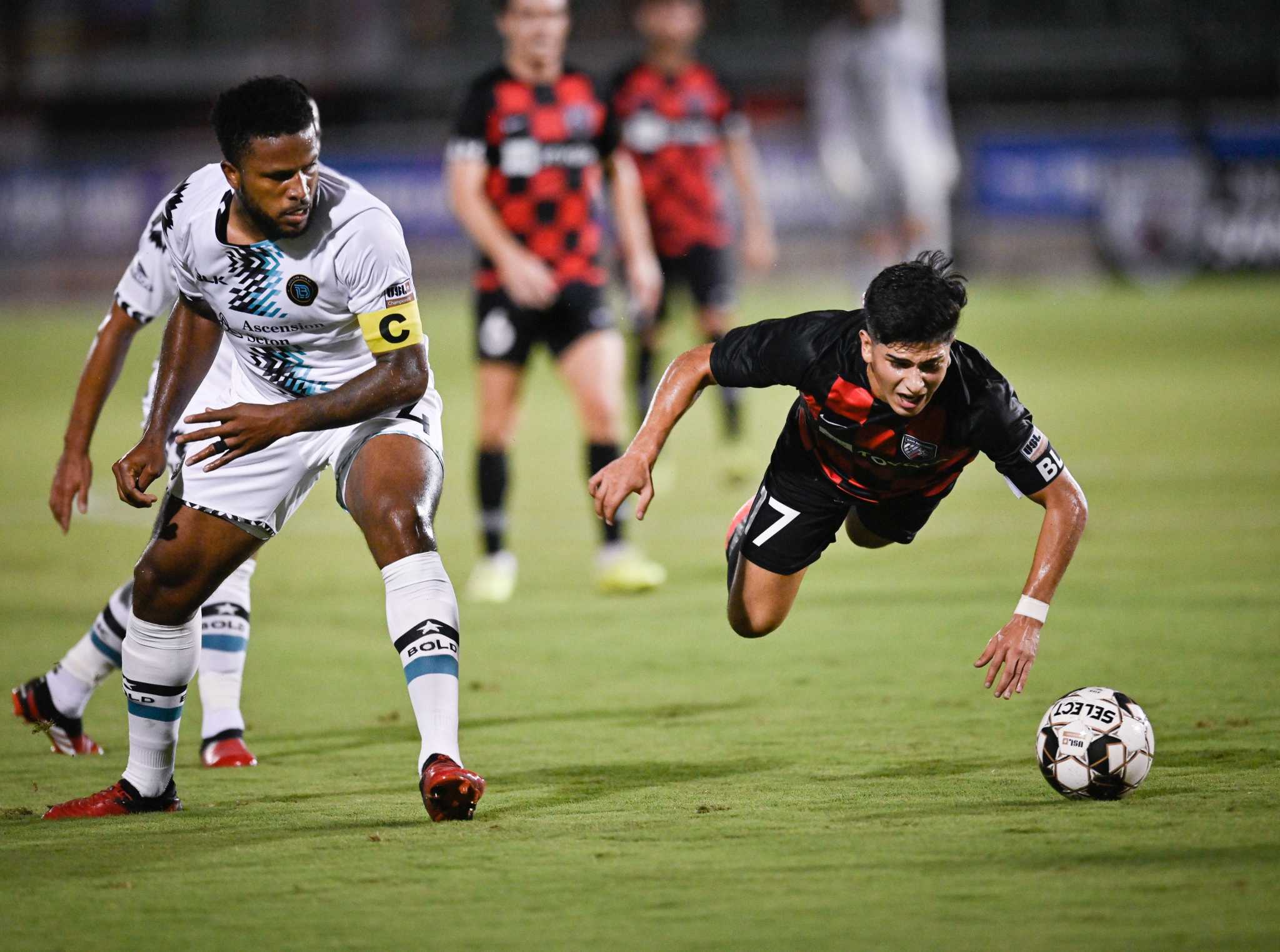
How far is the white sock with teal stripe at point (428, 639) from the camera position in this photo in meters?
4.51

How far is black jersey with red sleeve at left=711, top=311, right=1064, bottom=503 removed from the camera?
476 cm

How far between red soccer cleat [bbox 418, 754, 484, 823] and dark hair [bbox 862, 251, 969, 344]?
4.92 ft

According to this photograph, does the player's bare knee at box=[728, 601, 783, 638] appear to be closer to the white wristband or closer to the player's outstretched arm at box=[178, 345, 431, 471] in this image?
the white wristband

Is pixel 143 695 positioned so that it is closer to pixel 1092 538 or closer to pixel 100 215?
pixel 1092 538

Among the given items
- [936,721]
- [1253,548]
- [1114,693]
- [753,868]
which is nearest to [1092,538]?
[1253,548]

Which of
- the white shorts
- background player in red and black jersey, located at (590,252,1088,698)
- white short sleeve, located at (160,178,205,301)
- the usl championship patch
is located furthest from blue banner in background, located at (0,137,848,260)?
the usl championship patch

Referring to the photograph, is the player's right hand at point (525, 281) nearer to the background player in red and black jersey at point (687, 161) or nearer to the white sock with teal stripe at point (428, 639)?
the background player in red and black jersey at point (687, 161)

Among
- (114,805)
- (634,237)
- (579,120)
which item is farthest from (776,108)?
(114,805)

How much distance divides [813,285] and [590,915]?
21.6 m

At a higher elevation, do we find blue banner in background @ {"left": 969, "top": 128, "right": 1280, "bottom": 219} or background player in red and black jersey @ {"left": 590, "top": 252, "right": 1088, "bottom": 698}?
blue banner in background @ {"left": 969, "top": 128, "right": 1280, "bottom": 219}

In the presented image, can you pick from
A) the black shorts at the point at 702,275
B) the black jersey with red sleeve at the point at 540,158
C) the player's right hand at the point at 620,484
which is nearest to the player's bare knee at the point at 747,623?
the player's right hand at the point at 620,484

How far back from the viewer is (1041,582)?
4672 millimetres

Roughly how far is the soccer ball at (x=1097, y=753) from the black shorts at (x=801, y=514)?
1206 mm

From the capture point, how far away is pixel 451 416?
14.9 metres
